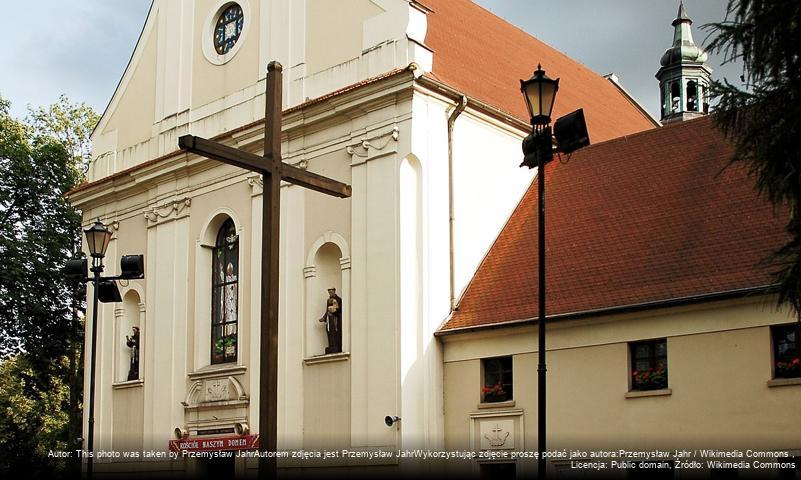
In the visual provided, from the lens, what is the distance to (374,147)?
22.6 meters

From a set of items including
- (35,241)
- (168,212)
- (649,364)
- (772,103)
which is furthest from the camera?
(35,241)

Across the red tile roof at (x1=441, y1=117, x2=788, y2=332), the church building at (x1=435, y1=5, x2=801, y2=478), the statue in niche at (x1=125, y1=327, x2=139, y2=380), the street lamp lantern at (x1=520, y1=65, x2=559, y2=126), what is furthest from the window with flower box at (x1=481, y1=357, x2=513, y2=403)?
the statue in niche at (x1=125, y1=327, x2=139, y2=380)

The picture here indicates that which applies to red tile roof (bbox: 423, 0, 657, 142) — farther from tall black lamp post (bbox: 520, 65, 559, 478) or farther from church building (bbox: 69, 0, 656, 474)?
tall black lamp post (bbox: 520, 65, 559, 478)

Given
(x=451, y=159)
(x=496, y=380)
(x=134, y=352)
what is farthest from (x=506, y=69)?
(x=134, y=352)

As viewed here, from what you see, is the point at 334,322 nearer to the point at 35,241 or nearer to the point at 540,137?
the point at 540,137

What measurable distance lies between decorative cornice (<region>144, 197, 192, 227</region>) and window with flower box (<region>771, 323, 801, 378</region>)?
47.5 ft

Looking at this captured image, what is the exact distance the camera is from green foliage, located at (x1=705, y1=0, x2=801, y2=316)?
34.2 ft

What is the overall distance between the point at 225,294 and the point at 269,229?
50.0ft

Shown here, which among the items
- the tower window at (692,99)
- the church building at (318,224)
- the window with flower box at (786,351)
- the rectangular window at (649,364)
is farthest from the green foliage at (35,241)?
the window with flower box at (786,351)

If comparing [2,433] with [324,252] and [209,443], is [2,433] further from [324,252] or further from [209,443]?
[324,252]

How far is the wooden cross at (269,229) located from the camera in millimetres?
10422

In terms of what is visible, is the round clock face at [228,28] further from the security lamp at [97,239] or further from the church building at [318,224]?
the security lamp at [97,239]

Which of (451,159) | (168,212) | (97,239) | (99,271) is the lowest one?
(99,271)

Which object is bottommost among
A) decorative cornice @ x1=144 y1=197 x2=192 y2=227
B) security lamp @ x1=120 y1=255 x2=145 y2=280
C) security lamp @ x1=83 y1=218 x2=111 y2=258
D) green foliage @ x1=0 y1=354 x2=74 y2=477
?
green foliage @ x1=0 y1=354 x2=74 y2=477
